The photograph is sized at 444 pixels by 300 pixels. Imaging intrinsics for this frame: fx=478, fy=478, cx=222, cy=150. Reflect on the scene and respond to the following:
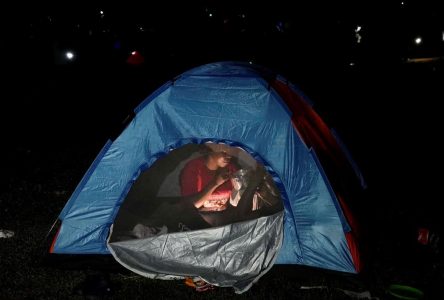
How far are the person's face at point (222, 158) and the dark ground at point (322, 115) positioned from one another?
1.19m

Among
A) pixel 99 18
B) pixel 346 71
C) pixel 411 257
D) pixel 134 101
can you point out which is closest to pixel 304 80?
pixel 346 71

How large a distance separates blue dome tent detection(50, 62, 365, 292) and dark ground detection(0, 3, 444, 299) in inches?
7.4

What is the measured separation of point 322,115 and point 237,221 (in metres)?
1.62

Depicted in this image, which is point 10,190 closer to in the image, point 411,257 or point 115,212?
point 115,212

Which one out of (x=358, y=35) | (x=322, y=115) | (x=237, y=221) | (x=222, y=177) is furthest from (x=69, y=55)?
(x=237, y=221)

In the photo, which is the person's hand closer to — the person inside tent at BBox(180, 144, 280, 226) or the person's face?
the person inside tent at BBox(180, 144, 280, 226)

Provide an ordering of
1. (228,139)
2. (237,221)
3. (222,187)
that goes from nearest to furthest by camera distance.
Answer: (228,139)
(237,221)
(222,187)

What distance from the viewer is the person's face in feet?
17.7

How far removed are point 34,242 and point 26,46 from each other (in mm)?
21362

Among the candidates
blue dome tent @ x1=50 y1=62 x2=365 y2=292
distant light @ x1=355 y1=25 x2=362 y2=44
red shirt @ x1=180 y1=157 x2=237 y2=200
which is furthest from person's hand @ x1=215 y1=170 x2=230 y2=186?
distant light @ x1=355 y1=25 x2=362 y2=44

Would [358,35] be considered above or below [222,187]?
above

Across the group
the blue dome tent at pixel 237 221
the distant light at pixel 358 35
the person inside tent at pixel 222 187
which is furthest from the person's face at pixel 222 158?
the distant light at pixel 358 35

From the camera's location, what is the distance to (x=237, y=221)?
475 cm

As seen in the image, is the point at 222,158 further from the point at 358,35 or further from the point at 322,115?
the point at 358,35
